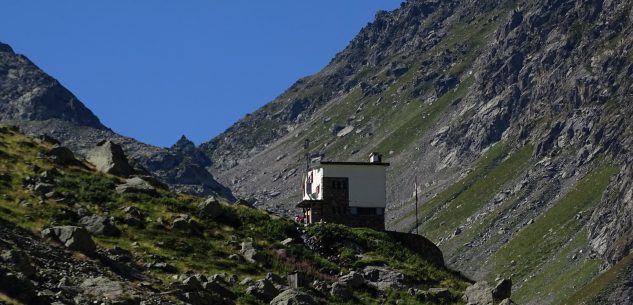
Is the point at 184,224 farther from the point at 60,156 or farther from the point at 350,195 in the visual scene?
the point at 350,195

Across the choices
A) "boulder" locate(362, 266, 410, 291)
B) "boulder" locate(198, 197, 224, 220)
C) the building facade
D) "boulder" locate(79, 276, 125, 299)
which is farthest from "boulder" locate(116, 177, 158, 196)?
the building facade

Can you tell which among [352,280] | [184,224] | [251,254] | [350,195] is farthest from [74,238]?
[350,195]

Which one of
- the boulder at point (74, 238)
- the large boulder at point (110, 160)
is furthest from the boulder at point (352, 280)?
the large boulder at point (110, 160)

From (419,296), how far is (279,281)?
8.29 metres

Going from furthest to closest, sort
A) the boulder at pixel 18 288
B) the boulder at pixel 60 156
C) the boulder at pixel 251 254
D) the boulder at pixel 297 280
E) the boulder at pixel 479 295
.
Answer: the boulder at pixel 60 156 < the boulder at pixel 251 254 < the boulder at pixel 479 295 < the boulder at pixel 297 280 < the boulder at pixel 18 288

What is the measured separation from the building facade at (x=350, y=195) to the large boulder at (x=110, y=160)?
25.4 m

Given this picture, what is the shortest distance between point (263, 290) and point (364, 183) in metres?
53.0

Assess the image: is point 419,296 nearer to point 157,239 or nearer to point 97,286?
point 157,239

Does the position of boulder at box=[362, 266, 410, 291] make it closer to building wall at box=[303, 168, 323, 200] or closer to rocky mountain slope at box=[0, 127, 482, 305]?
rocky mountain slope at box=[0, 127, 482, 305]

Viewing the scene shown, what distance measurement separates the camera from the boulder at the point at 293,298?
43781 mm

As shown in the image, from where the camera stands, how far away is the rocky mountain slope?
1478 inches

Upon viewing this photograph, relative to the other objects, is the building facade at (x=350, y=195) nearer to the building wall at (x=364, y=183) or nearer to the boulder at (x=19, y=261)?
the building wall at (x=364, y=183)

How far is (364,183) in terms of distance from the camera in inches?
3920

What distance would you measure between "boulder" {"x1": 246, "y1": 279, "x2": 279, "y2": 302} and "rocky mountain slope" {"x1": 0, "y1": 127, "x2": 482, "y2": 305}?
63 millimetres
